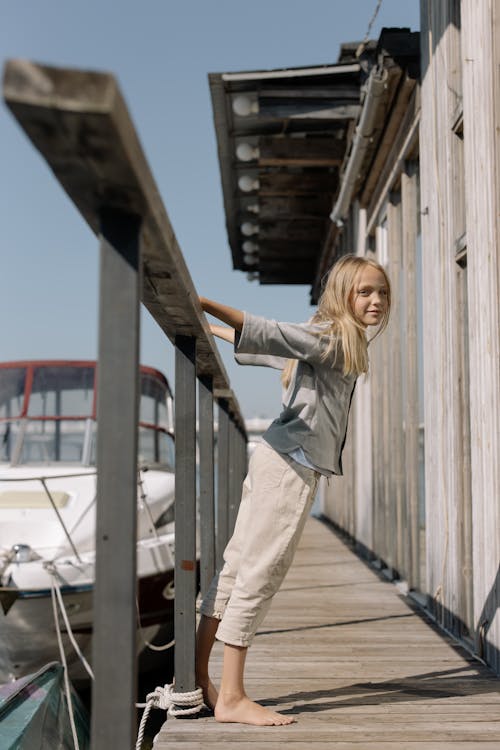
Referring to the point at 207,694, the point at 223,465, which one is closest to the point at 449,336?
the point at 223,465

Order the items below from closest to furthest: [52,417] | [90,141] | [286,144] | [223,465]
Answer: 1. [90,141]
2. [223,465]
3. [52,417]
4. [286,144]

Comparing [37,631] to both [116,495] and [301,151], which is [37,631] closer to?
[116,495]

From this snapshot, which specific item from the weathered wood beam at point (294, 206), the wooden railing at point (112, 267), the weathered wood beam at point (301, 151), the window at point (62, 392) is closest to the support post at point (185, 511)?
the wooden railing at point (112, 267)

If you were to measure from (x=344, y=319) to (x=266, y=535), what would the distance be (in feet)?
2.06

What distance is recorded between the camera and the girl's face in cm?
244

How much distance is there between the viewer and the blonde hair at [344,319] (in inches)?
90.4

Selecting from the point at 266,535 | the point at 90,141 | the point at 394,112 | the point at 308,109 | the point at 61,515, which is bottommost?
the point at 61,515

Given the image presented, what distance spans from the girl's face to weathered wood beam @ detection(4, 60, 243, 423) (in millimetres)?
1017

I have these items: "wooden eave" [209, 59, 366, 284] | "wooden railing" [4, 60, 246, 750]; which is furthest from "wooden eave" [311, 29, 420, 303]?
"wooden railing" [4, 60, 246, 750]

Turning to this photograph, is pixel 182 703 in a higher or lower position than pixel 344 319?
lower

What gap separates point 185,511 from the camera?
7.81 feet

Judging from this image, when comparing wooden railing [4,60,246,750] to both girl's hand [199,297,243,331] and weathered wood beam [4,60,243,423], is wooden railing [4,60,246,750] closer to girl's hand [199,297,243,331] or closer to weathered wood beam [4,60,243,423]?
weathered wood beam [4,60,243,423]

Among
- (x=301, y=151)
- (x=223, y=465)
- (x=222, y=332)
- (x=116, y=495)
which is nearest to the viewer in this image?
(x=116, y=495)

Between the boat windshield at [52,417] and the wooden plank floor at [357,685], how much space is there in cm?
270
